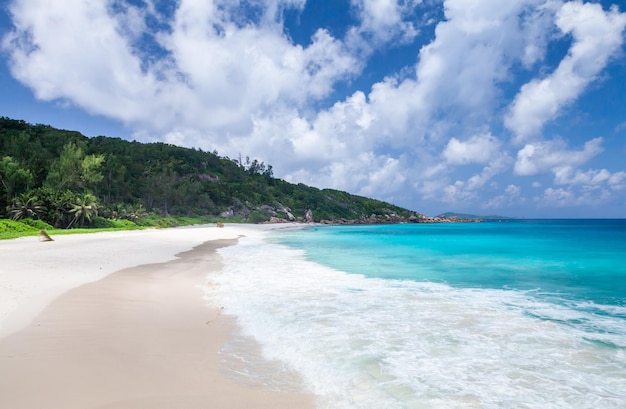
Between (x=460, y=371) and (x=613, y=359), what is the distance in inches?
114

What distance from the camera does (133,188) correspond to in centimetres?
8012

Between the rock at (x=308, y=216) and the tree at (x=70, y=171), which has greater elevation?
the tree at (x=70, y=171)

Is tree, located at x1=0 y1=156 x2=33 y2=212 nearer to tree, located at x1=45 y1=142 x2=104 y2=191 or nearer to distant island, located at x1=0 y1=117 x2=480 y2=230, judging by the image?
distant island, located at x1=0 y1=117 x2=480 y2=230

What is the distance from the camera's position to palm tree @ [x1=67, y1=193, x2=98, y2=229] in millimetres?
37094

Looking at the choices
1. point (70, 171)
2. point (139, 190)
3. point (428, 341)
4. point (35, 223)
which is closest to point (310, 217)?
point (139, 190)

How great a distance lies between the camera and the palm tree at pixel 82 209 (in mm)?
37094

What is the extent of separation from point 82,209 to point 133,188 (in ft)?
150

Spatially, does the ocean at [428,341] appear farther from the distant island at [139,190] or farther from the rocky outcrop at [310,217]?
the rocky outcrop at [310,217]

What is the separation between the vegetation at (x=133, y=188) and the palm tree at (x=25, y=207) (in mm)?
75

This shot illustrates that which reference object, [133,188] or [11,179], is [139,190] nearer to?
[133,188]

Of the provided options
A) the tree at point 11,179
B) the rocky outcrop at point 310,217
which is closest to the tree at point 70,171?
the tree at point 11,179

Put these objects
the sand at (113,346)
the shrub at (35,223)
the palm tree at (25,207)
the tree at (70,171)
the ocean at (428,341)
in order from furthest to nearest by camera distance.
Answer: the tree at (70,171)
the palm tree at (25,207)
the shrub at (35,223)
the ocean at (428,341)
the sand at (113,346)

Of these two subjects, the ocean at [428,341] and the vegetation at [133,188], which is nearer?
the ocean at [428,341]

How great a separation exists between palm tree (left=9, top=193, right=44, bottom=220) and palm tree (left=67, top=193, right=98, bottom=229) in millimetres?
3129
